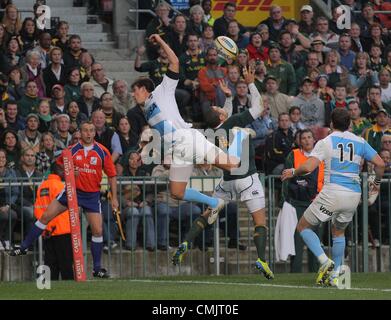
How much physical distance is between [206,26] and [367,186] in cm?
585

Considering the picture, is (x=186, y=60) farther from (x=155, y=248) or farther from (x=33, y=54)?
(x=155, y=248)

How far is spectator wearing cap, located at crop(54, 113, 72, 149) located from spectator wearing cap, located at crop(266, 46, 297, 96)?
4.45 metres

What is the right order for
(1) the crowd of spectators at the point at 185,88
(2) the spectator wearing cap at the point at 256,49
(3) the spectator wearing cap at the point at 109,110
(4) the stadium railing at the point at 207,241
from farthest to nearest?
(2) the spectator wearing cap at the point at 256,49, (3) the spectator wearing cap at the point at 109,110, (1) the crowd of spectators at the point at 185,88, (4) the stadium railing at the point at 207,241

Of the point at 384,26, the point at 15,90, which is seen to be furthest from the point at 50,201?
the point at 384,26

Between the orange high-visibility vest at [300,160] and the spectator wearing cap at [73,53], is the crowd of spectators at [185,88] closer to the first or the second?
the spectator wearing cap at [73,53]

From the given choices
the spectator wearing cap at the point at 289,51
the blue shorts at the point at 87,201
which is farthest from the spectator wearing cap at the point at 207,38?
the blue shorts at the point at 87,201

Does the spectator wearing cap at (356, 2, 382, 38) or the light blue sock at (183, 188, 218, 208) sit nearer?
the light blue sock at (183, 188, 218, 208)

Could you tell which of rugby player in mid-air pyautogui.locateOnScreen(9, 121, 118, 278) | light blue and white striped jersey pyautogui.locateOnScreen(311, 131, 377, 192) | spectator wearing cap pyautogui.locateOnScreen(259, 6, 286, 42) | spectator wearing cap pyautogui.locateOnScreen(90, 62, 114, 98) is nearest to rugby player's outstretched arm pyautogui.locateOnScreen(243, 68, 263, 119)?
light blue and white striped jersey pyautogui.locateOnScreen(311, 131, 377, 192)

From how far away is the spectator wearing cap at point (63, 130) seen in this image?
71.9 feet

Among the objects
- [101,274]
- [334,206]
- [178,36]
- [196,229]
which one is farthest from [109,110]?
[334,206]

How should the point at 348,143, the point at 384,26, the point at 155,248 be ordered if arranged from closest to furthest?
the point at 348,143 < the point at 155,248 < the point at 384,26

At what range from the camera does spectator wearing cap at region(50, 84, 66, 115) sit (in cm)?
2266

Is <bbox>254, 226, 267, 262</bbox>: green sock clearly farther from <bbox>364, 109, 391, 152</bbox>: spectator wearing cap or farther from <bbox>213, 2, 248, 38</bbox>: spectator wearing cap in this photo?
<bbox>213, 2, 248, 38</bbox>: spectator wearing cap

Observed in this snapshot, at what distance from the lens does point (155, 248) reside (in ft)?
67.8
